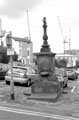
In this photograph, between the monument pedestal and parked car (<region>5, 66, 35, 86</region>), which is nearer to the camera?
the monument pedestal

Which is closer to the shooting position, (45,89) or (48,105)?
(48,105)

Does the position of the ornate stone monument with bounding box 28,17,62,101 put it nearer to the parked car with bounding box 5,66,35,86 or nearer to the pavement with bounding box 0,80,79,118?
the pavement with bounding box 0,80,79,118

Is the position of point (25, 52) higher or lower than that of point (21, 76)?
higher

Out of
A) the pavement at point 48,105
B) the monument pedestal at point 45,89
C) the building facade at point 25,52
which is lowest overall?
the pavement at point 48,105

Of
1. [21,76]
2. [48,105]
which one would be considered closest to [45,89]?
[48,105]

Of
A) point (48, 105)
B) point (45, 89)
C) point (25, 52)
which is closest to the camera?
point (48, 105)

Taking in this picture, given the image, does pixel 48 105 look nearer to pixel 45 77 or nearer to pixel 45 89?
pixel 45 89

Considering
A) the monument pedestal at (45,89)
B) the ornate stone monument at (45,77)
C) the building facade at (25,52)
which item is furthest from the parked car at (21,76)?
the building facade at (25,52)

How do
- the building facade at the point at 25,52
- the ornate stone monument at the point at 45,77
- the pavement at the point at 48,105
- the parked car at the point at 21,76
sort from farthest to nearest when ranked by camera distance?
the building facade at the point at 25,52 < the parked car at the point at 21,76 < the ornate stone monument at the point at 45,77 < the pavement at the point at 48,105

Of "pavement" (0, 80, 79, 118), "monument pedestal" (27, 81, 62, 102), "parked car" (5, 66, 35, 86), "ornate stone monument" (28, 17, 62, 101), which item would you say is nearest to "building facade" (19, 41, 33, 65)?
"parked car" (5, 66, 35, 86)

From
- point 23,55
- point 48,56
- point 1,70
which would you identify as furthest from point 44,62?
point 23,55

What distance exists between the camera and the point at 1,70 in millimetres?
22547

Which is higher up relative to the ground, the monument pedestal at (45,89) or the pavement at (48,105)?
the monument pedestal at (45,89)

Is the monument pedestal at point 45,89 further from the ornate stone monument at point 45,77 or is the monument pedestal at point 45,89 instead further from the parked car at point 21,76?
the parked car at point 21,76
